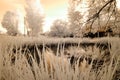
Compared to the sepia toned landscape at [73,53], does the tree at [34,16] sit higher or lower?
higher

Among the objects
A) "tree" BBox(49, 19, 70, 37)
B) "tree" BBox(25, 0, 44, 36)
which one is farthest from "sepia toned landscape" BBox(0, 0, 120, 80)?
"tree" BBox(25, 0, 44, 36)

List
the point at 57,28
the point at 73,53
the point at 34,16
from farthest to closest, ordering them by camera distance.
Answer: the point at 34,16, the point at 57,28, the point at 73,53

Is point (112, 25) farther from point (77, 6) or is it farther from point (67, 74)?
point (67, 74)

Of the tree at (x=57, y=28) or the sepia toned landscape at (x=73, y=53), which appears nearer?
the sepia toned landscape at (x=73, y=53)

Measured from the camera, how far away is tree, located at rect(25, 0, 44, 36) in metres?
57.5

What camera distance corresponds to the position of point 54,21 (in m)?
50.4

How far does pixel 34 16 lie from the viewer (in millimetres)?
58562

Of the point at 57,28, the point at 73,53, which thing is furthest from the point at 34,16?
the point at 73,53

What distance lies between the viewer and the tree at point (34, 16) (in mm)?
57469

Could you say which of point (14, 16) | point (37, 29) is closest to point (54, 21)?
point (37, 29)

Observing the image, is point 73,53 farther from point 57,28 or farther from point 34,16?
point 34,16

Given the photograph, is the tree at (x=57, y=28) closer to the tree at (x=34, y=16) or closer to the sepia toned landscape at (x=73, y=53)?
the tree at (x=34, y=16)

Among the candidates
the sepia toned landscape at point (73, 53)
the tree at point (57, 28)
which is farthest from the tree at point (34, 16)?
the sepia toned landscape at point (73, 53)

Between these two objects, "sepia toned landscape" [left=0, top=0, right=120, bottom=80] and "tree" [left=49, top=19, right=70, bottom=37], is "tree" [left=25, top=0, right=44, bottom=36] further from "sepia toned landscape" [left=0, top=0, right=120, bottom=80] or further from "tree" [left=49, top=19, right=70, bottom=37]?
"sepia toned landscape" [left=0, top=0, right=120, bottom=80]
